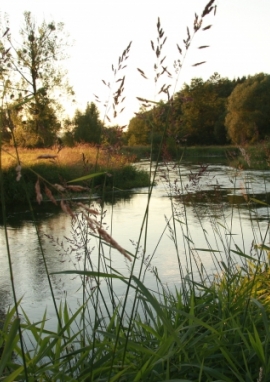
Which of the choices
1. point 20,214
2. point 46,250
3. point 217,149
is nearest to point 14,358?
point 46,250

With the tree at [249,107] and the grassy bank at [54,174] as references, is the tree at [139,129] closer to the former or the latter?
the grassy bank at [54,174]

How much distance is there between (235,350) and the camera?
1.96m

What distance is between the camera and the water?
3.01m

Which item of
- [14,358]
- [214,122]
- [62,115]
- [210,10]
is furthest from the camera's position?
[214,122]

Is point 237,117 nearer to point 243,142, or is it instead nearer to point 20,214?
point 20,214

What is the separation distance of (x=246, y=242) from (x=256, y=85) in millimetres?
35361

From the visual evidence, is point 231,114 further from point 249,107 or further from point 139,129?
point 139,129

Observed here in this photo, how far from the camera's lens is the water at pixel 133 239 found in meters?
3.01

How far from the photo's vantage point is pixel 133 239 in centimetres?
572

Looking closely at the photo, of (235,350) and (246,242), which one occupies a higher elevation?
(235,350)

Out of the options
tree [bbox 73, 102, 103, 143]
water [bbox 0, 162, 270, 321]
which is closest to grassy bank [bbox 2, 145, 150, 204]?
water [bbox 0, 162, 270, 321]

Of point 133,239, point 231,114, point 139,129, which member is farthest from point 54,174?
point 231,114

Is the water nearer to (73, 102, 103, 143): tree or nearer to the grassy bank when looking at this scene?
the grassy bank

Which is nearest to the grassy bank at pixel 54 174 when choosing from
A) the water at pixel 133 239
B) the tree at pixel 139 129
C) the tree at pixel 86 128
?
the water at pixel 133 239
